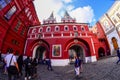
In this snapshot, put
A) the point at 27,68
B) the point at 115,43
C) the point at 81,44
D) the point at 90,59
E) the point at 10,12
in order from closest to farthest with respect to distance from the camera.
A: the point at 27,68
the point at 10,12
the point at 90,59
the point at 81,44
the point at 115,43

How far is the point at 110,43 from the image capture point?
3306cm

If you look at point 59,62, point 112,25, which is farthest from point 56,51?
point 112,25

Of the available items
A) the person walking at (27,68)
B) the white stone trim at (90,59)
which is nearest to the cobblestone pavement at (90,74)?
the person walking at (27,68)

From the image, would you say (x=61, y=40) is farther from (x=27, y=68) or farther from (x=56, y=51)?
(x=27, y=68)

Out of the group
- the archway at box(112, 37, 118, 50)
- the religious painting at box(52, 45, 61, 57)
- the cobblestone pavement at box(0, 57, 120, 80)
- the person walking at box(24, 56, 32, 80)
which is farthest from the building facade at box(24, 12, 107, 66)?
the person walking at box(24, 56, 32, 80)

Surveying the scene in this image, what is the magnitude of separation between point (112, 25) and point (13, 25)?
64.2ft

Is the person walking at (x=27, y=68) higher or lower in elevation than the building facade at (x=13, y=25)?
lower

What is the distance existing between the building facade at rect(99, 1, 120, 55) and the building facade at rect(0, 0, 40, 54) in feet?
55.3

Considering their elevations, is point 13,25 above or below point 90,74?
above

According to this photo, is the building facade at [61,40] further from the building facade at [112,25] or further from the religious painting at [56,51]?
the building facade at [112,25]

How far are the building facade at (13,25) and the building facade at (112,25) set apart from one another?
16.9 m

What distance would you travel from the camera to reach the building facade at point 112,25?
29500 millimetres

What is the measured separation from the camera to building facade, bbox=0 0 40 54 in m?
20.3

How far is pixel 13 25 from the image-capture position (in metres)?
23.7
